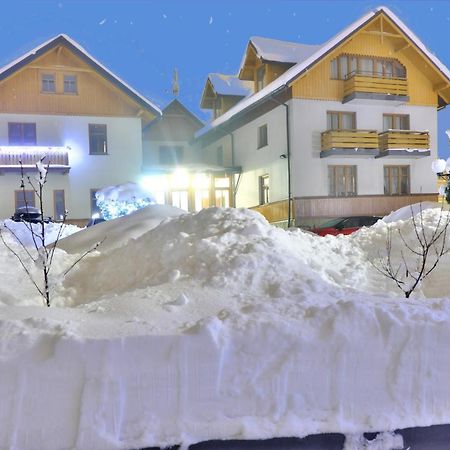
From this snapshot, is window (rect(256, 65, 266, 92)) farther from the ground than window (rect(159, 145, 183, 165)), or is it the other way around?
window (rect(256, 65, 266, 92))

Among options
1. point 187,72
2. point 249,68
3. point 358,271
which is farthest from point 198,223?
point 187,72

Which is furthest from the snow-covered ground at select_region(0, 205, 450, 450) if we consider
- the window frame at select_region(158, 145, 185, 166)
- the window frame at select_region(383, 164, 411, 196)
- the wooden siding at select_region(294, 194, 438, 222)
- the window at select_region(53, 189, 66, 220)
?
the window frame at select_region(158, 145, 185, 166)

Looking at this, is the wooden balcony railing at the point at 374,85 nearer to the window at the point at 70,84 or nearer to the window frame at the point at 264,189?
the window frame at the point at 264,189

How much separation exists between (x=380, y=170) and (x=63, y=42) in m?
14.7

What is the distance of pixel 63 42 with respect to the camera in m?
21.2

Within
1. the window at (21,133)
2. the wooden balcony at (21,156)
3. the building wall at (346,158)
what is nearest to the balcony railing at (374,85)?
the building wall at (346,158)

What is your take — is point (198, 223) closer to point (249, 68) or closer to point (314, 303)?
point (314, 303)

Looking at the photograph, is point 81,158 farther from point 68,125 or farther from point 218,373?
point 218,373

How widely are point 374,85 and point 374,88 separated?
133mm

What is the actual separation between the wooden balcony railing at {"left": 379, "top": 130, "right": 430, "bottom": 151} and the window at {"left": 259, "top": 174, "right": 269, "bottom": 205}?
207 inches

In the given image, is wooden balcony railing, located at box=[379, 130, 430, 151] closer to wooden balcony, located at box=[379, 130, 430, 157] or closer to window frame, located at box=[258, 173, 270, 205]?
wooden balcony, located at box=[379, 130, 430, 157]

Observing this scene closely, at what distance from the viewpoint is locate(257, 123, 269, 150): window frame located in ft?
75.6

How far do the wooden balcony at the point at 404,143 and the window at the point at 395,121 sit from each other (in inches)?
36.4

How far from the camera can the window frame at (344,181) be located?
21406mm
